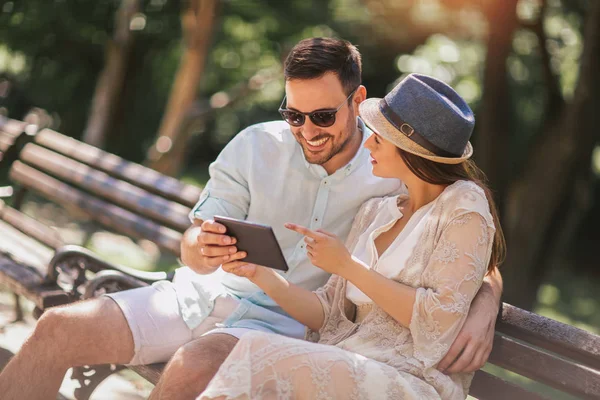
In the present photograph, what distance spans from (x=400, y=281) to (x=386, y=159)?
18.4 inches

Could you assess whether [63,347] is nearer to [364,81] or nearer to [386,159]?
[386,159]

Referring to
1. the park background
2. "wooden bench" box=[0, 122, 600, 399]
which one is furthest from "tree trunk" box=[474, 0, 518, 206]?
"wooden bench" box=[0, 122, 600, 399]

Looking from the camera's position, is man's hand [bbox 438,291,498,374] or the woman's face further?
the woman's face

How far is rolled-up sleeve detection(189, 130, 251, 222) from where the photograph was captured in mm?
3832

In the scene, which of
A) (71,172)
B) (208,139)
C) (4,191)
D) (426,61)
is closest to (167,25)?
(426,61)

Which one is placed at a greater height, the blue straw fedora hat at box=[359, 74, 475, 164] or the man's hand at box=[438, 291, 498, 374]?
the blue straw fedora hat at box=[359, 74, 475, 164]

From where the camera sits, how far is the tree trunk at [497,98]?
8.12 metres

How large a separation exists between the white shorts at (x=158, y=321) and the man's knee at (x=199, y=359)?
1.33 feet

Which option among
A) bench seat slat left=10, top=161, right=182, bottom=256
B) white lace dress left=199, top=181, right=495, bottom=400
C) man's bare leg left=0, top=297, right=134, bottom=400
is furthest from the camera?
bench seat slat left=10, top=161, right=182, bottom=256

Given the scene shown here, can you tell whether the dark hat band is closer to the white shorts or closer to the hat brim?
the hat brim

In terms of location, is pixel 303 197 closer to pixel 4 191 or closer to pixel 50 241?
pixel 50 241

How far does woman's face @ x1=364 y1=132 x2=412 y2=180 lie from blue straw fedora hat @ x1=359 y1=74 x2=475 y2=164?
0.24ft

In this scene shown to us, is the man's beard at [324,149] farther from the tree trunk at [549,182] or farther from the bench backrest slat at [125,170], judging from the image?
the tree trunk at [549,182]

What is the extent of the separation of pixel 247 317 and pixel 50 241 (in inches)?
124
